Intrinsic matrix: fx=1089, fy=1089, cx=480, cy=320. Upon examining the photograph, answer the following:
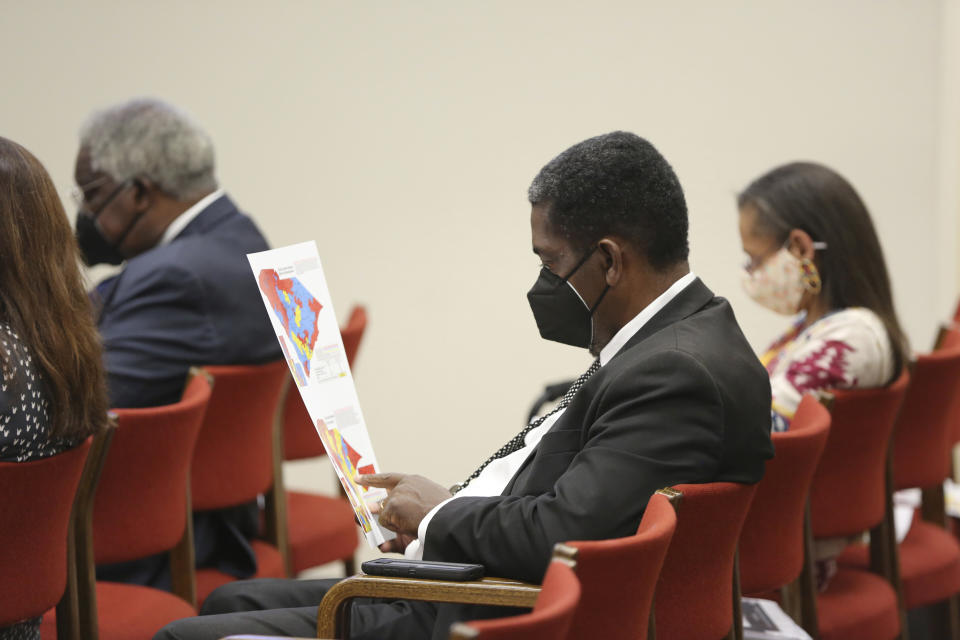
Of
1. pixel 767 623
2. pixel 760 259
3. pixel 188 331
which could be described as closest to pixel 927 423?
pixel 760 259

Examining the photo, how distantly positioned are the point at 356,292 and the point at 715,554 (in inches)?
122

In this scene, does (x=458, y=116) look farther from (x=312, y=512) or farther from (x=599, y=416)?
(x=599, y=416)

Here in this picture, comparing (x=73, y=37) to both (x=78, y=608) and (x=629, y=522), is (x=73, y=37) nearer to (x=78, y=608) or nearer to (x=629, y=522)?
(x=78, y=608)

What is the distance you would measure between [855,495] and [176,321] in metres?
1.66

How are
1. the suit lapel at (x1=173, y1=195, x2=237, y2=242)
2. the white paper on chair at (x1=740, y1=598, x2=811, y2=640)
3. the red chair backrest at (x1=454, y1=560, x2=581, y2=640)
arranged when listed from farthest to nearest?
1. the suit lapel at (x1=173, y1=195, x2=237, y2=242)
2. the white paper on chair at (x1=740, y1=598, x2=811, y2=640)
3. the red chair backrest at (x1=454, y1=560, x2=581, y2=640)

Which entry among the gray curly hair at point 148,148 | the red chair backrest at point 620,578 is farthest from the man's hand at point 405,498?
the gray curly hair at point 148,148

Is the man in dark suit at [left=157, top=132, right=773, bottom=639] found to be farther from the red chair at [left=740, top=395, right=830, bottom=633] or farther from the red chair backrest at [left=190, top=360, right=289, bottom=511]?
the red chair backrest at [left=190, top=360, right=289, bottom=511]

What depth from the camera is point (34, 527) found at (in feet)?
5.60

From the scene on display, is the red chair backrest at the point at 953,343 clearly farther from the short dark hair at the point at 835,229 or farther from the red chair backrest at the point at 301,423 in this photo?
the red chair backrest at the point at 301,423

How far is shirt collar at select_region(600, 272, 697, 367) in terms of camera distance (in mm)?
1704

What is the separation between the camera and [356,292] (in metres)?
4.56

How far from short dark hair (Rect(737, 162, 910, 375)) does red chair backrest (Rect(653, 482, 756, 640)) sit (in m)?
1.20

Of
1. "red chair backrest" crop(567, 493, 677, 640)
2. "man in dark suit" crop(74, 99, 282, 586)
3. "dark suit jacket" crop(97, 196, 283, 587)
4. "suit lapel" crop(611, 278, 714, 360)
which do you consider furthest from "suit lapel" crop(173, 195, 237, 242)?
"red chair backrest" crop(567, 493, 677, 640)

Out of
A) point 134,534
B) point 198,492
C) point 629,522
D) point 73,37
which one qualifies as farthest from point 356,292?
point 629,522
